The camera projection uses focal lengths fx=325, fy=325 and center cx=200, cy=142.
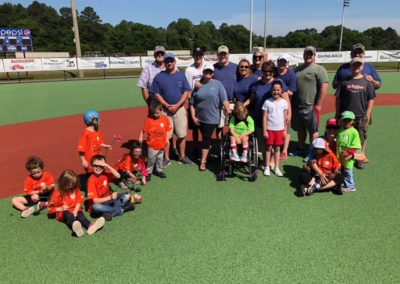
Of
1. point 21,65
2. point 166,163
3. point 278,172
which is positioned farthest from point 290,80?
point 21,65

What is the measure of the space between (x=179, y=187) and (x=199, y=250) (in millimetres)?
A: 1732

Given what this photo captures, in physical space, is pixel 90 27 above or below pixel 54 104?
above

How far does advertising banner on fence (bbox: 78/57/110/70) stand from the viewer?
25394mm

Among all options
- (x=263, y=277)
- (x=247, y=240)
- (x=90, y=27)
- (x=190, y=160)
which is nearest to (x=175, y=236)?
(x=247, y=240)

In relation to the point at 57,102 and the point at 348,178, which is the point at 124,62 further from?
the point at 348,178

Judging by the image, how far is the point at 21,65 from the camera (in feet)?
78.1

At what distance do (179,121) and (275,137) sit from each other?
174 cm

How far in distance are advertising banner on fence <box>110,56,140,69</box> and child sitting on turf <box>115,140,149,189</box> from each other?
2276 cm

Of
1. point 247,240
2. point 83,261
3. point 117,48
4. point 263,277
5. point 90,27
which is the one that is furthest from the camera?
point 90,27

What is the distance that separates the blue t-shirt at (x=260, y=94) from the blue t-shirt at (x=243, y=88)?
105mm

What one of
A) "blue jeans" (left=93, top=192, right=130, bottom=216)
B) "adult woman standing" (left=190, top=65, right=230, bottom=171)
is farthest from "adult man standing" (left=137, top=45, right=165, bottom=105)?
"blue jeans" (left=93, top=192, right=130, bottom=216)

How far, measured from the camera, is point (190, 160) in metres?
6.22

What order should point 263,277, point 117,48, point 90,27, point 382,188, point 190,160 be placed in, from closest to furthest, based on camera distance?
1. point 263,277
2. point 382,188
3. point 190,160
4. point 117,48
5. point 90,27

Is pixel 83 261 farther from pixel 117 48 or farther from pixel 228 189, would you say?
pixel 117 48
